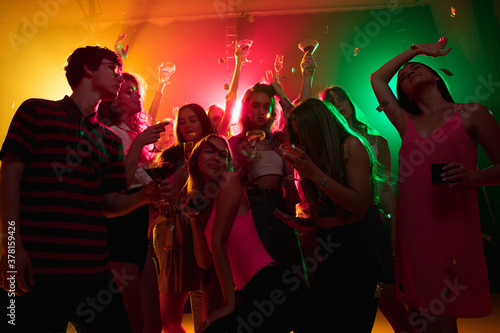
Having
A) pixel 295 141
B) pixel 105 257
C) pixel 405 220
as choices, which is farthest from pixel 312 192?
pixel 105 257

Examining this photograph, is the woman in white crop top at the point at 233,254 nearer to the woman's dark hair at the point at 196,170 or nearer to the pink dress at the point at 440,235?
the woman's dark hair at the point at 196,170

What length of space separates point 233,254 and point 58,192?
813 millimetres

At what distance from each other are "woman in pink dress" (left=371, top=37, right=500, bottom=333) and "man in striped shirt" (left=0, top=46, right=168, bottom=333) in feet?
4.43

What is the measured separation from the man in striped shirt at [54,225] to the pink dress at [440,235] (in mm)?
1347

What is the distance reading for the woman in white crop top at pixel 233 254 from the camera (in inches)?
54.7

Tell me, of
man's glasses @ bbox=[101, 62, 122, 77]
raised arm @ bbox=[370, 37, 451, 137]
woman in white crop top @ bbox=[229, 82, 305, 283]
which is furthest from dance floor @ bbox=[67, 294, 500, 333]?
man's glasses @ bbox=[101, 62, 122, 77]

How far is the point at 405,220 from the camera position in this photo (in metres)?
1.67

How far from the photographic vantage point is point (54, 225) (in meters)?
1.32

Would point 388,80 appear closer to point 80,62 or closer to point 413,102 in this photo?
point 413,102

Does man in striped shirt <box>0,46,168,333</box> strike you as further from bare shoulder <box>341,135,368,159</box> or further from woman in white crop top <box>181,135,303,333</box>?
bare shoulder <box>341,135,368,159</box>

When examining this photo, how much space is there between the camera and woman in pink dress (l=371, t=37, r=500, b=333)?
4.83 feet

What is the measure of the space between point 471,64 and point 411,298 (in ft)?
16.9

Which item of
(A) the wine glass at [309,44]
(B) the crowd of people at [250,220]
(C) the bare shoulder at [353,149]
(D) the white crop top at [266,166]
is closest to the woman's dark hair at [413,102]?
(B) the crowd of people at [250,220]

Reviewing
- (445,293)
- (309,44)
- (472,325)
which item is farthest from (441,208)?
(472,325)
